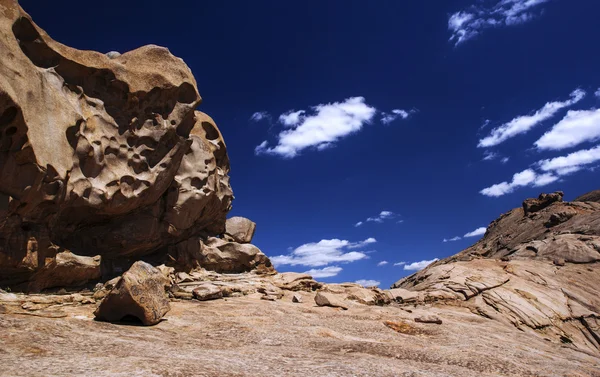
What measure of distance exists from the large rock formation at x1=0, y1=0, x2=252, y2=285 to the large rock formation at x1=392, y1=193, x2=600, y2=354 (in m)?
16.5

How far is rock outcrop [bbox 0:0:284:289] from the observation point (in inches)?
647

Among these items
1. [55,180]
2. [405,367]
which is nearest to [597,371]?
[405,367]

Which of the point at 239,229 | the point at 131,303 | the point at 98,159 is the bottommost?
the point at 131,303

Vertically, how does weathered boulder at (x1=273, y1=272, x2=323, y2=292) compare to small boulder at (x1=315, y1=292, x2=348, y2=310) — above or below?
above

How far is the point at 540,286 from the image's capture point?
3188cm

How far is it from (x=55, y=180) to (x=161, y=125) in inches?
292

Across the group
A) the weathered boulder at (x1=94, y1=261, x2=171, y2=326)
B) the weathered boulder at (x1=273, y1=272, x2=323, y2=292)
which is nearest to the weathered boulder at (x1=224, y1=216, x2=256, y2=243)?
the weathered boulder at (x1=273, y1=272, x2=323, y2=292)

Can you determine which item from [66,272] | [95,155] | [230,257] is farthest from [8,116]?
[230,257]

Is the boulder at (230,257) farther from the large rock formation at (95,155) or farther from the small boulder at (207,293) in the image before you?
the small boulder at (207,293)

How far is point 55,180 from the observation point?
17641mm

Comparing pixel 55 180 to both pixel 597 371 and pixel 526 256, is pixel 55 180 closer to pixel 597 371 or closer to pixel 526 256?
pixel 597 371

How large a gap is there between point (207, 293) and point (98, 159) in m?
8.73

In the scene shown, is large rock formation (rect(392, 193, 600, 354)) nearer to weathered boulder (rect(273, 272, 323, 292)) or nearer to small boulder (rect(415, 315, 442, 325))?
weathered boulder (rect(273, 272, 323, 292))

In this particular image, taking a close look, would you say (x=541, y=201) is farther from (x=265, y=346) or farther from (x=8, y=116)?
(x=8, y=116)
